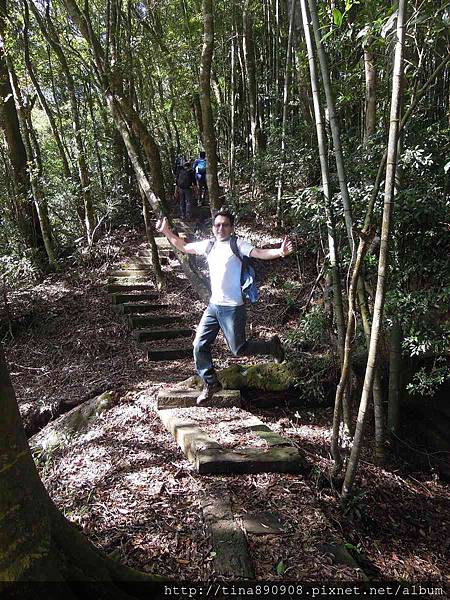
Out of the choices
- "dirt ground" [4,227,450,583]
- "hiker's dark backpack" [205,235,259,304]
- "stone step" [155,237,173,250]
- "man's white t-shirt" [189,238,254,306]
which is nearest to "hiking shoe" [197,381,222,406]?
"dirt ground" [4,227,450,583]

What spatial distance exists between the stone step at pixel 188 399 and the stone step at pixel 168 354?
1440 mm

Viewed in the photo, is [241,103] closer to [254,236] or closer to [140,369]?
[254,236]

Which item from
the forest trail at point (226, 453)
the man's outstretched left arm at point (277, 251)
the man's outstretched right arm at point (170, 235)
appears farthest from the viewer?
the man's outstretched right arm at point (170, 235)

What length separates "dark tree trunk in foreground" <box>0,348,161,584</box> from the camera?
1453 millimetres

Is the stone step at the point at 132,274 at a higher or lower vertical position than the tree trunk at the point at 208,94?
lower

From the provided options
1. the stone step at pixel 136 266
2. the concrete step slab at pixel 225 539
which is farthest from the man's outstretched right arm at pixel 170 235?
the stone step at pixel 136 266

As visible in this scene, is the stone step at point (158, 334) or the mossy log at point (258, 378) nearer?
the mossy log at point (258, 378)

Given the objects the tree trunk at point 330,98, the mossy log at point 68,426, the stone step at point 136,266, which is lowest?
the mossy log at point 68,426

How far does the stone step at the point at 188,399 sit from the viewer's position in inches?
161

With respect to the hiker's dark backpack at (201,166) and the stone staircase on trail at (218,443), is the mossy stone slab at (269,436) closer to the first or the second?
the stone staircase on trail at (218,443)

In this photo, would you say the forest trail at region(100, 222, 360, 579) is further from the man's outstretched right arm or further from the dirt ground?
the man's outstretched right arm

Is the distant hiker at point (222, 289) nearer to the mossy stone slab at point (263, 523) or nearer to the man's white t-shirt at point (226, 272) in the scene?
the man's white t-shirt at point (226, 272)

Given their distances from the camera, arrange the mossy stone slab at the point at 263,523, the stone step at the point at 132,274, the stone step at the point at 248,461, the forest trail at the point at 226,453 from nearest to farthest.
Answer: the forest trail at the point at 226,453 → the mossy stone slab at the point at 263,523 → the stone step at the point at 248,461 → the stone step at the point at 132,274

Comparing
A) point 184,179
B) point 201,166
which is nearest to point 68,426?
point 184,179
